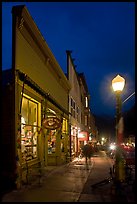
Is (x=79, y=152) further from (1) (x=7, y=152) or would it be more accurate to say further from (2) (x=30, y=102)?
(1) (x=7, y=152)

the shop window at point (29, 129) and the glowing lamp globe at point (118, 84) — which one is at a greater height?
the glowing lamp globe at point (118, 84)

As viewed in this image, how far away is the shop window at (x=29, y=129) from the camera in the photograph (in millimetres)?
15438

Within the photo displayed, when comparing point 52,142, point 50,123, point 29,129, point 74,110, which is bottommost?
point 52,142

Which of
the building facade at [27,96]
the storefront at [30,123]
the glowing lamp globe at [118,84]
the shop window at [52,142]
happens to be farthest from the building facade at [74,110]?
the glowing lamp globe at [118,84]

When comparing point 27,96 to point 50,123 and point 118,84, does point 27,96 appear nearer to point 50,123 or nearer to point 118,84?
point 50,123

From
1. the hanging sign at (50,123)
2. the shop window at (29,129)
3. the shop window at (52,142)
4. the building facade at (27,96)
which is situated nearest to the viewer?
the building facade at (27,96)

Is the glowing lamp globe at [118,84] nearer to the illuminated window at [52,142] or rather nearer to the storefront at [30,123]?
the storefront at [30,123]

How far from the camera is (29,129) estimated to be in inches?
650

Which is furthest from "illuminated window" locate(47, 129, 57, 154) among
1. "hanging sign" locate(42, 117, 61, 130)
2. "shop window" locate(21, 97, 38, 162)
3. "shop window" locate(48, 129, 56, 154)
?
"hanging sign" locate(42, 117, 61, 130)

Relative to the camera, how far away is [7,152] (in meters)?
12.9

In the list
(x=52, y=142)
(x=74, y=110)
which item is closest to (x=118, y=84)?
(x=52, y=142)

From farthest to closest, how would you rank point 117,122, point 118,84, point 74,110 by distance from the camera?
1. point 74,110
2. point 118,84
3. point 117,122

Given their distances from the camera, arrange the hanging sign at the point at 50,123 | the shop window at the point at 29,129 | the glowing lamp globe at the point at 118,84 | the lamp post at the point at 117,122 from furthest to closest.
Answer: the hanging sign at the point at 50,123
the shop window at the point at 29,129
the glowing lamp globe at the point at 118,84
the lamp post at the point at 117,122

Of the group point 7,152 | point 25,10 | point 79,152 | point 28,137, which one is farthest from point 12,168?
point 79,152
